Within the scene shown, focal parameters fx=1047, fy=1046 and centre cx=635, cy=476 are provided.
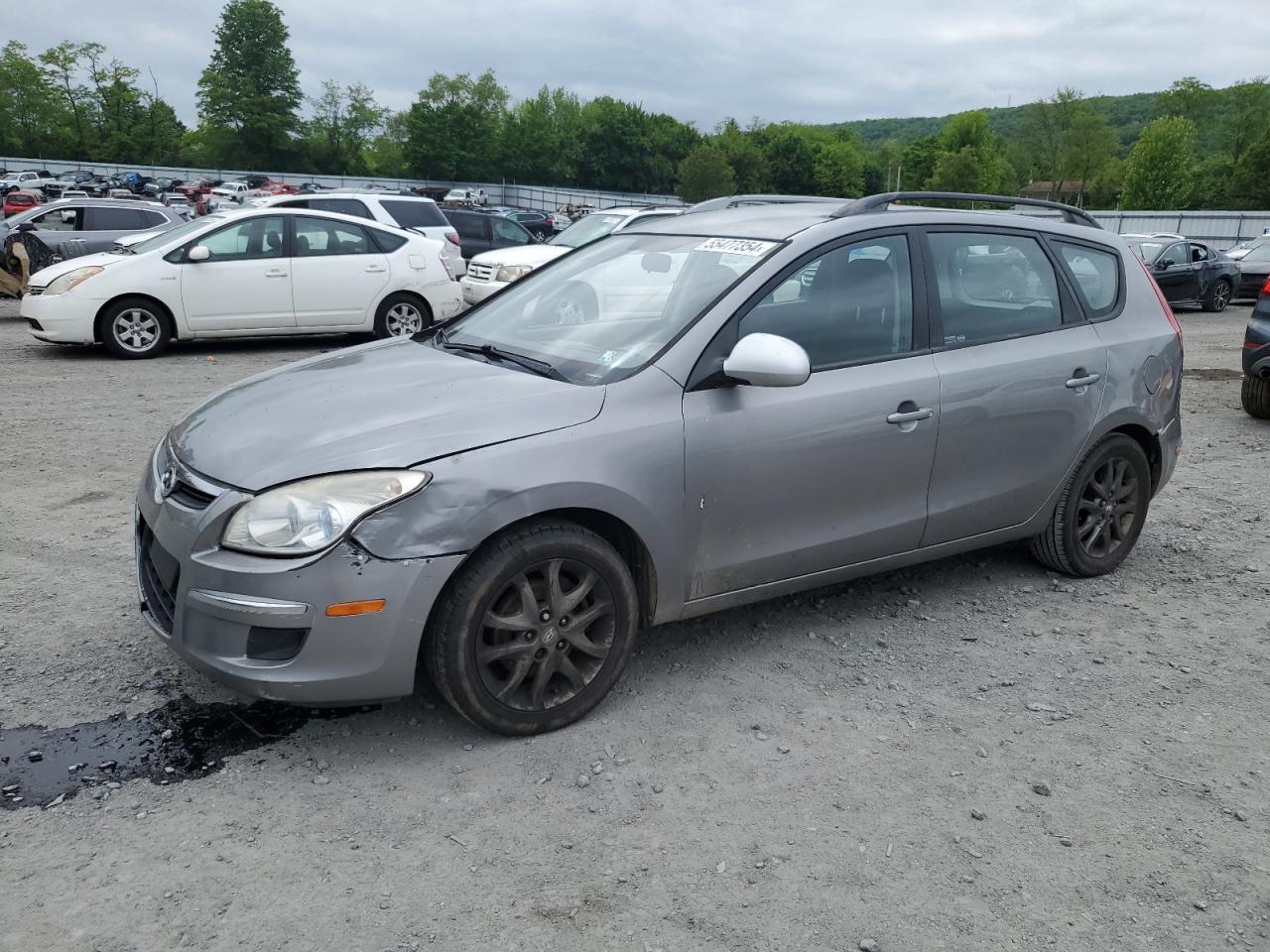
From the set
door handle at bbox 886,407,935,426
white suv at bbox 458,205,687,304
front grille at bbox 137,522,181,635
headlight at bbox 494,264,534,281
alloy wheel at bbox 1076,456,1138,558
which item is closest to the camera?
front grille at bbox 137,522,181,635

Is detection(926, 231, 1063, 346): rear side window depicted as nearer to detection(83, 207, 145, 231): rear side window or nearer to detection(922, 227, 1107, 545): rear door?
detection(922, 227, 1107, 545): rear door

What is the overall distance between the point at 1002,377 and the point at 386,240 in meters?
9.12

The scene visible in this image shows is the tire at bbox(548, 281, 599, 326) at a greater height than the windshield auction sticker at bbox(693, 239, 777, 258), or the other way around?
the windshield auction sticker at bbox(693, 239, 777, 258)

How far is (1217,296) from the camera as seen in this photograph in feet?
66.5

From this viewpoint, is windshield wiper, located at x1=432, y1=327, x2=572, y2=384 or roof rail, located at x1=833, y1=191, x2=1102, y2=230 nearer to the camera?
windshield wiper, located at x1=432, y1=327, x2=572, y2=384

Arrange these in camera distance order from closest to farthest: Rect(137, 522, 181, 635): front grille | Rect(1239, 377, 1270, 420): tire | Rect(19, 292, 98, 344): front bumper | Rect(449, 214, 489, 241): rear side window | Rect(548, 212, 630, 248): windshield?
1. Rect(137, 522, 181, 635): front grille
2. Rect(1239, 377, 1270, 420): tire
3. Rect(19, 292, 98, 344): front bumper
4. Rect(548, 212, 630, 248): windshield
5. Rect(449, 214, 489, 241): rear side window

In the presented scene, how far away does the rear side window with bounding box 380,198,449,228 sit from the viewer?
16481 millimetres

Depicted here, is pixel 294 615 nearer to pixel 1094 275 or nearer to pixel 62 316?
pixel 1094 275

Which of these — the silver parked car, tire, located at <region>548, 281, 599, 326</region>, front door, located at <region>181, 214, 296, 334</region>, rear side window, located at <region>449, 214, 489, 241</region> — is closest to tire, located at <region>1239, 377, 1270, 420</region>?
the silver parked car

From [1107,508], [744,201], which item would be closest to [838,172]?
[744,201]

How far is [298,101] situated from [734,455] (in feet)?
345

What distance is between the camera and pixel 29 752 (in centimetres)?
325

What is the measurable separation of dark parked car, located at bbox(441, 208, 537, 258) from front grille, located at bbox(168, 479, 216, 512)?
16.9m

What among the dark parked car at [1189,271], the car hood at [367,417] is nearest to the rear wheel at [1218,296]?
the dark parked car at [1189,271]
